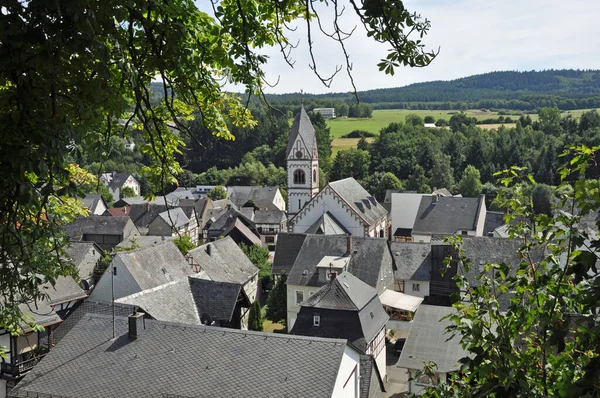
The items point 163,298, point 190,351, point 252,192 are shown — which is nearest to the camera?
point 190,351

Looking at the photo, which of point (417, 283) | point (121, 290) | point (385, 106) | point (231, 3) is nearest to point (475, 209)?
point (417, 283)

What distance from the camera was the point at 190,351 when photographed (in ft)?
50.1

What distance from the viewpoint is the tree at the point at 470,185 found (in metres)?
75.8

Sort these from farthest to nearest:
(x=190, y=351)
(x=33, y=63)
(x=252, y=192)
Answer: (x=252, y=192) < (x=190, y=351) < (x=33, y=63)

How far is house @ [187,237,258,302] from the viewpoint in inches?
1194

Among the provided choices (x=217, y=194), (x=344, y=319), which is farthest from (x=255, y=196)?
(x=344, y=319)

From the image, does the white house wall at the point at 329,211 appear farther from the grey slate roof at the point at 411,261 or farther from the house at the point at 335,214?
the grey slate roof at the point at 411,261

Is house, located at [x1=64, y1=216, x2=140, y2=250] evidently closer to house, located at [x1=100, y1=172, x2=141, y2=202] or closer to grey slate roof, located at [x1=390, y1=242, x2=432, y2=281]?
grey slate roof, located at [x1=390, y1=242, x2=432, y2=281]

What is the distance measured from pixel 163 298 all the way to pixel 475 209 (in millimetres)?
28133

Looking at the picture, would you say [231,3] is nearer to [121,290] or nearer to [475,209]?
[121,290]

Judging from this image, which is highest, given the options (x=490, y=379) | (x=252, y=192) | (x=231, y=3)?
(x=231, y=3)

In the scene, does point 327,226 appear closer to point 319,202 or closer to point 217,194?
point 319,202

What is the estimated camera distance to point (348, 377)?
50.1ft

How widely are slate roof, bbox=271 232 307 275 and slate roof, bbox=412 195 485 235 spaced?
12543 millimetres
